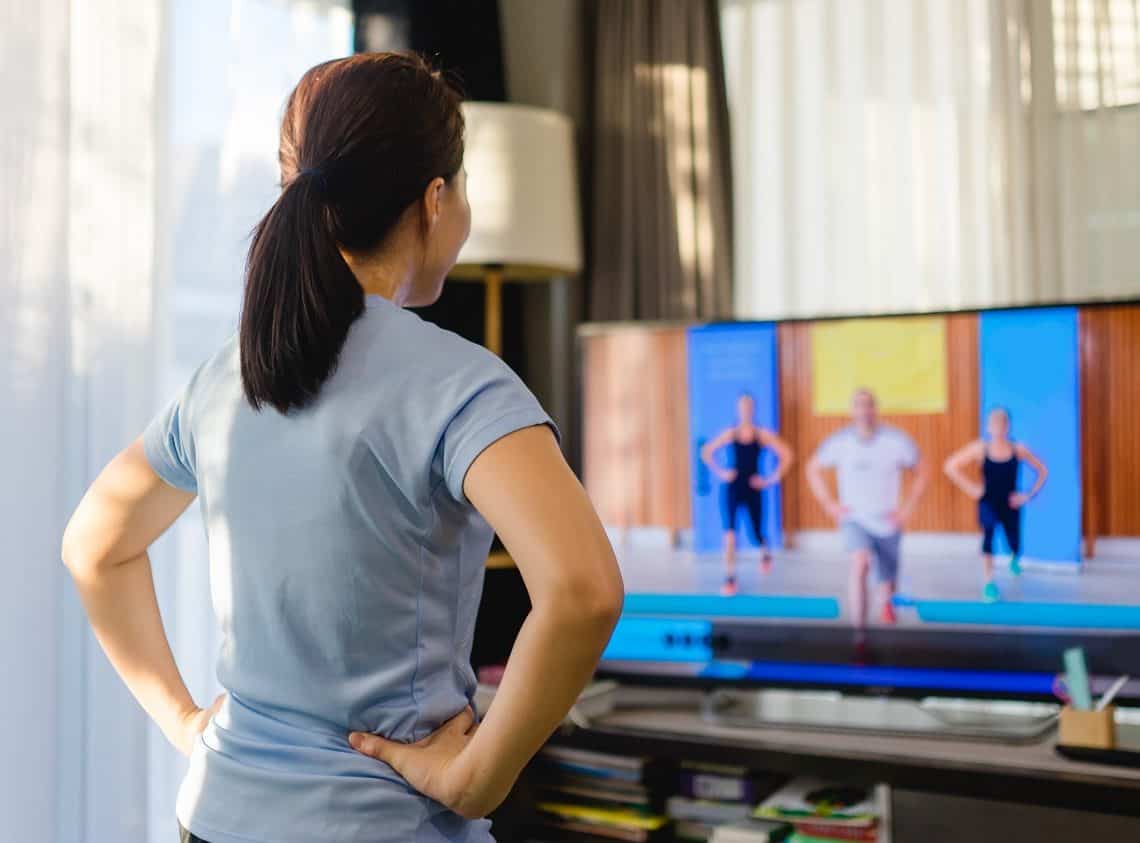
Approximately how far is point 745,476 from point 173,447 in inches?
60.3

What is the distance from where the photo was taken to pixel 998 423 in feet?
7.52

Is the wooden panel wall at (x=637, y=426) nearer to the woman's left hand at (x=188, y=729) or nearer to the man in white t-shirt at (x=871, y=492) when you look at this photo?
the man in white t-shirt at (x=871, y=492)

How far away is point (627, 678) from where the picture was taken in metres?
2.60

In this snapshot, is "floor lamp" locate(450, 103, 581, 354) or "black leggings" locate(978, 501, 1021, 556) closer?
"black leggings" locate(978, 501, 1021, 556)

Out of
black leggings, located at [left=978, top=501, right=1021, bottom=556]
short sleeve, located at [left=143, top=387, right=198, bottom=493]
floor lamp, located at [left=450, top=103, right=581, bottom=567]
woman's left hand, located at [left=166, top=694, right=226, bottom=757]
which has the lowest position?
woman's left hand, located at [left=166, top=694, right=226, bottom=757]

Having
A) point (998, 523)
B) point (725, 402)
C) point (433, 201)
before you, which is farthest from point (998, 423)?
point (433, 201)

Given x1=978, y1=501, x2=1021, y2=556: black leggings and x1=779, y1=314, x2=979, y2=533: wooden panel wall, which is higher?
x1=779, y1=314, x2=979, y2=533: wooden panel wall

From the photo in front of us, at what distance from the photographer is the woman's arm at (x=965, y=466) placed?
7.56 ft

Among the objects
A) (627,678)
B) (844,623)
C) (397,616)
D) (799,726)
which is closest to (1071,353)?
(844,623)

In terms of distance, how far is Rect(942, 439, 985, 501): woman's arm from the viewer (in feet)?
7.56

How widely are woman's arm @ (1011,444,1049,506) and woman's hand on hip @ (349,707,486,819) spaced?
1.61 m

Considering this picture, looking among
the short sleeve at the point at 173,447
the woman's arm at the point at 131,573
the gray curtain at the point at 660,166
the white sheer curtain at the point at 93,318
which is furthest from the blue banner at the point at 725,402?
the short sleeve at the point at 173,447

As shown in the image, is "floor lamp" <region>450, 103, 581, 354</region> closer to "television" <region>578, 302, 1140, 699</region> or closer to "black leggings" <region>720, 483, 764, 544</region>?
"television" <region>578, 302, 1140, 699</region>

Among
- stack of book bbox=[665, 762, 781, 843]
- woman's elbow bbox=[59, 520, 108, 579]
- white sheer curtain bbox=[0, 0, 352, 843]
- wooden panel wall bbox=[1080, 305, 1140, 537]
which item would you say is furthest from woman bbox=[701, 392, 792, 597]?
woman's elbow bbox=[59, 520, 108, 579]
